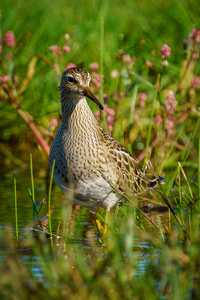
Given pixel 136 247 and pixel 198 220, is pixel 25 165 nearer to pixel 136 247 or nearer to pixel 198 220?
pixel 136 247

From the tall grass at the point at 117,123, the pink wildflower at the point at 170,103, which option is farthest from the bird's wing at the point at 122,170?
the pink wildflower at the point at 170,103

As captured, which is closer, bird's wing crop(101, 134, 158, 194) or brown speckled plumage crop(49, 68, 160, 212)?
brown speckled plumage crop(49, 68, 160, 212)

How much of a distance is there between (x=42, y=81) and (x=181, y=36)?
3051 millimetres

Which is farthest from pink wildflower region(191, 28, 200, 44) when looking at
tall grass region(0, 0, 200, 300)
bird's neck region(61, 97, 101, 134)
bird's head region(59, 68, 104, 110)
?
bird's neck region(61, 97, 101, 134)

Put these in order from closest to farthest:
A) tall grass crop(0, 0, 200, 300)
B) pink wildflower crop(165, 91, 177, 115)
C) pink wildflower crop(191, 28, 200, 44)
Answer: tall grass crop(0, 0, 200, 300) < pink wildflower crop(191, 28, 200, 44) < pink wildflower crop(165, 91, 177, 115)

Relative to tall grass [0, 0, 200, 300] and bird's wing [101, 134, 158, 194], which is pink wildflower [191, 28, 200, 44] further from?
bird's wing [101, 134, 158, 194]

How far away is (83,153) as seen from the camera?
199 inches

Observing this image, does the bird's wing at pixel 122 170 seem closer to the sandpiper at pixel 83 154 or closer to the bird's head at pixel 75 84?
the sandpiper at pixel 83 154

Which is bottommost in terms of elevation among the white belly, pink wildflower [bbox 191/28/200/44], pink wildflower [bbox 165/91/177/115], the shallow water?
the shallow water

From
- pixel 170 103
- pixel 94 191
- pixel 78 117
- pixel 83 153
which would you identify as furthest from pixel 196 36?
pixel 94 191

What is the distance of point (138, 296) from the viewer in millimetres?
3137

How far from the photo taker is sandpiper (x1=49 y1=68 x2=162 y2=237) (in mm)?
5000

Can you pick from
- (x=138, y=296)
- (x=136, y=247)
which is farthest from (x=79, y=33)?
(x=138, y=296)

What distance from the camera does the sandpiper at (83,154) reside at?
500 cm
